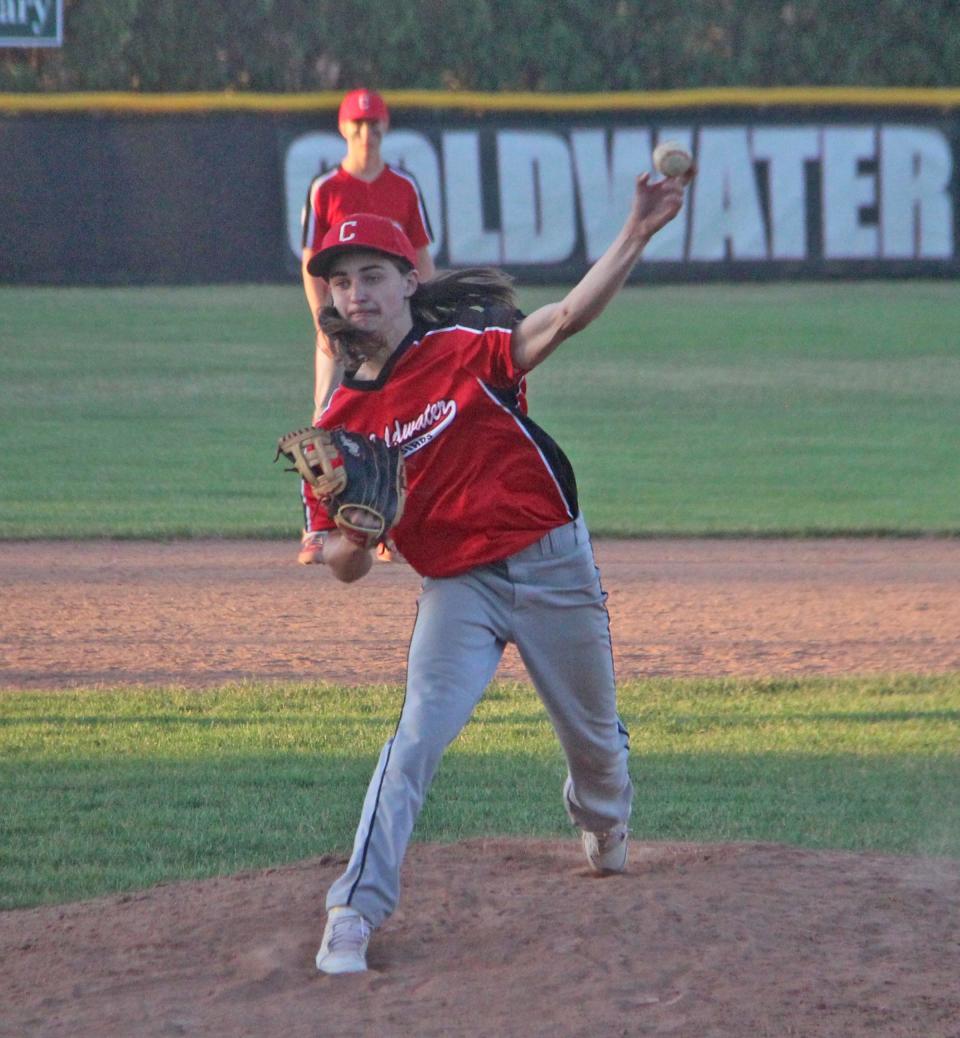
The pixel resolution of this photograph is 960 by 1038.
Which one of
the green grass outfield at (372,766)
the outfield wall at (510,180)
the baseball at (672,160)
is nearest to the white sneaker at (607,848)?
the green grass outfield at (372,766)

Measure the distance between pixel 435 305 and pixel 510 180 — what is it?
16337mm

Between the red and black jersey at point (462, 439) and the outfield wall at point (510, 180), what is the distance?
15661 mm

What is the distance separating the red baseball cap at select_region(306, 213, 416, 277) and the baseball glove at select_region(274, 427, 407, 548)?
38cm

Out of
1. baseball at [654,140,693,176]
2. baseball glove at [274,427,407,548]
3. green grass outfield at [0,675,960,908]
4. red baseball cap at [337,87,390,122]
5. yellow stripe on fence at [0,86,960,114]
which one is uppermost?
yellow stripe on fence at [0,86,960,114]

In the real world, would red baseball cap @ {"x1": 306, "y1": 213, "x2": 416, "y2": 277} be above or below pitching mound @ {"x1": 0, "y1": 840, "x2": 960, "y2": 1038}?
above

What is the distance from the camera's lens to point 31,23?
20.7 meters

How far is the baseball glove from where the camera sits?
3531 mm

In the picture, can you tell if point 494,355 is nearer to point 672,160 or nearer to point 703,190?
point 672,160

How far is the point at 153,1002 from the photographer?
131 inches

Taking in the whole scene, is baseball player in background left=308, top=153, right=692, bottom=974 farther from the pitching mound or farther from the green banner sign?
the green banner sign

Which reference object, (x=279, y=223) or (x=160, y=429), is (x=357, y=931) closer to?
(x=160, y=429)

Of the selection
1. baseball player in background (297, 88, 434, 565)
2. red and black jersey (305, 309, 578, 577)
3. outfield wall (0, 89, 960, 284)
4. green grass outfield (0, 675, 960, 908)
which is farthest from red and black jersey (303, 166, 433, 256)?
outfield wall (0, 89, 960, 284)

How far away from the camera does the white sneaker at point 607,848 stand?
4.04 metres

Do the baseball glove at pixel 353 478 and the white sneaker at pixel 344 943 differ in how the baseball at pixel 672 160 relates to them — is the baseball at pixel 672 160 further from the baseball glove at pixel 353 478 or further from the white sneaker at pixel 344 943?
the white sneaker at pixel 344 943
